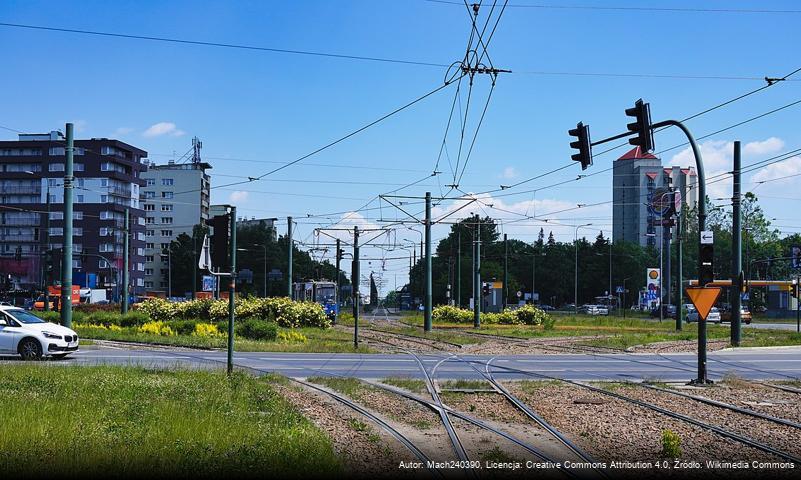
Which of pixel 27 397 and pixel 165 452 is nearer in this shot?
pixel 165 452

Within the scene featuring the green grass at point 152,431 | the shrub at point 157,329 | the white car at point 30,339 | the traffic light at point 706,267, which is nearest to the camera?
the green grass at point 152,431

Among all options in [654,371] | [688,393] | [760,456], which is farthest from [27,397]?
[654,371]

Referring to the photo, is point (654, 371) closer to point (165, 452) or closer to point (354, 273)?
point (354, 273)

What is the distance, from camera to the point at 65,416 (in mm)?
11258

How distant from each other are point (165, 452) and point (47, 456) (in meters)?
1.23

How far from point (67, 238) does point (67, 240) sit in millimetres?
65

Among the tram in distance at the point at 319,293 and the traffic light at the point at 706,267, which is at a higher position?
the traffic light at the point at 706,267

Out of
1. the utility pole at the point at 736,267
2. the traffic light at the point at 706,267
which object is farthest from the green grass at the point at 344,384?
the utility pole at the point at 736,267

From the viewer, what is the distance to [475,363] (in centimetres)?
2525

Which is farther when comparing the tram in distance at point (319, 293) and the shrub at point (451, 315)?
the shrub at point (451, 315)

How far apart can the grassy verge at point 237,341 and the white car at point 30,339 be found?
7.56 m

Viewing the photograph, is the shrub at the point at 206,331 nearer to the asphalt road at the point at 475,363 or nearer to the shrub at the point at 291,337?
the shrub at the point at 291,337

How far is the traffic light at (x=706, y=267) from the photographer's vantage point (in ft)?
62.3

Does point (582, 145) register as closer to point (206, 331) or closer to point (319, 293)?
point (206, 331)
